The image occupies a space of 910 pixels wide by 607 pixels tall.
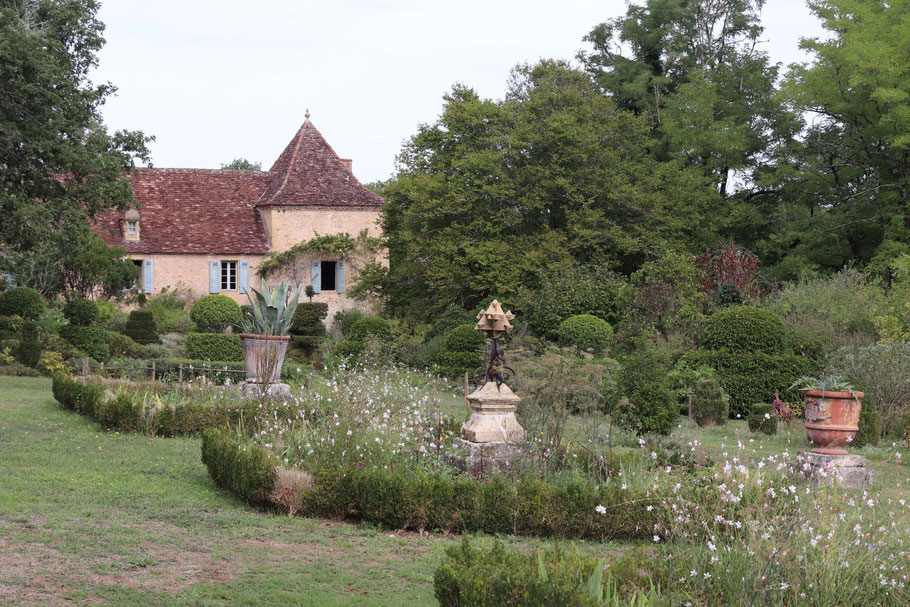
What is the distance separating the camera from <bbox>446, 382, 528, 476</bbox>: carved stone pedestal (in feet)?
28.4

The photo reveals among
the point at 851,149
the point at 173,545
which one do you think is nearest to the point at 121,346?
the point at 173,545

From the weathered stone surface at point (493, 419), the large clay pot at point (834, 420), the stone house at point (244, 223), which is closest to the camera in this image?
the weathered stone surface at point (493, 419)

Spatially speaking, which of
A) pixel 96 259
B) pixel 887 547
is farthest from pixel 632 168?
pixel 887 547

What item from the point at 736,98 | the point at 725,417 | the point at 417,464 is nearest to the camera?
the point at 417,464

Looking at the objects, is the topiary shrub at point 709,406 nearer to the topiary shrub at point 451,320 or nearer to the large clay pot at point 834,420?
the large clay pot at point 834,420

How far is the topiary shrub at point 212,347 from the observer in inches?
878

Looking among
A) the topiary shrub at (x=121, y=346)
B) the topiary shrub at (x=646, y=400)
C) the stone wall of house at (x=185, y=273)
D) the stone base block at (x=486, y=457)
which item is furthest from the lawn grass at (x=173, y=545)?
the stone wall of house at (x=185, y=273)

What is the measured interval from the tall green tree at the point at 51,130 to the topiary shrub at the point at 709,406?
12311 millimetres

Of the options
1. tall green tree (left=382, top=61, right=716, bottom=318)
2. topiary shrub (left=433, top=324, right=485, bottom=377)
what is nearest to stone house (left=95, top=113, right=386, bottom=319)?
tall green tree (left=382, top=61, right=716, bottom=318)

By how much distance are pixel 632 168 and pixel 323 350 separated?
10.5 metres

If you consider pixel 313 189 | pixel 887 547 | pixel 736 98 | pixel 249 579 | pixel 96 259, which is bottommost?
pixel 249 579

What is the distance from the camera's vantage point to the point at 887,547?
5.26 m

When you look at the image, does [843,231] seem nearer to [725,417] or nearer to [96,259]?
[725,417]

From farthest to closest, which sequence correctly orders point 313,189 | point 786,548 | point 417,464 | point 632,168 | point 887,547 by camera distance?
point 313,189 → point 632,168 → point 417,464 → point 887,547 → point 786,548
